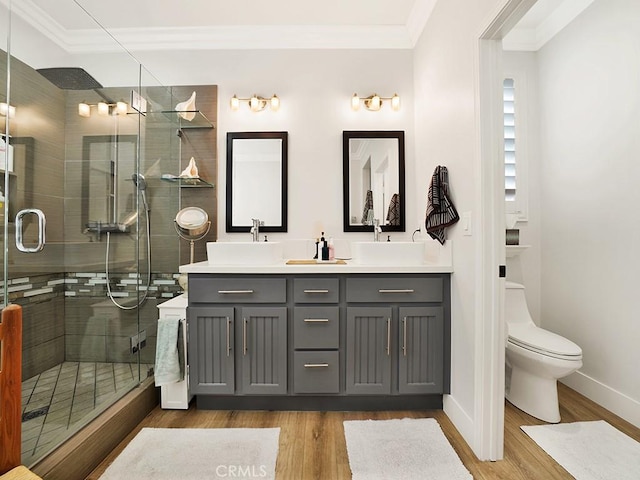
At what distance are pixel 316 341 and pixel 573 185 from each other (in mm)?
2178

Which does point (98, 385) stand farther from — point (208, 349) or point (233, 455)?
point (233, 455)

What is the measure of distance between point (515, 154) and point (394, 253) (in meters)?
1.48

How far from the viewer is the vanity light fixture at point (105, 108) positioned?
5.86 ft

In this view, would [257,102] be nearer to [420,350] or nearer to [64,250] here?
[64,250]

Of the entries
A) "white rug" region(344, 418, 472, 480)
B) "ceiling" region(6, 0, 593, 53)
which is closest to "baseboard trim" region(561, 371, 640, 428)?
"white rug" region(344, 418, 472, 480)

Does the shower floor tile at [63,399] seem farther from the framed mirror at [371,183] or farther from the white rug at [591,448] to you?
the white rug at [591,448]

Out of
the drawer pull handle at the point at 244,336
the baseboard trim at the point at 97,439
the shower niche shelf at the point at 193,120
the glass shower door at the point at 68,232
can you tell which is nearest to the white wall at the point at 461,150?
the drawer pull handle at the point at 244,336

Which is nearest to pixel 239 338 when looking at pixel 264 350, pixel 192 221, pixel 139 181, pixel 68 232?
pixel 264 350

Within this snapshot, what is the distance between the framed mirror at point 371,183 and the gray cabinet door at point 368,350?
0.83 meters

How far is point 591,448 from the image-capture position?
164 cm

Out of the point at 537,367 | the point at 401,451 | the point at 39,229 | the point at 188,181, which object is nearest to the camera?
the point at 39,229

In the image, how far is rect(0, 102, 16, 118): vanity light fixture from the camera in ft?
4.46

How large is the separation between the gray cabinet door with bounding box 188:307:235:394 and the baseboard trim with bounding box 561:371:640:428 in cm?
237

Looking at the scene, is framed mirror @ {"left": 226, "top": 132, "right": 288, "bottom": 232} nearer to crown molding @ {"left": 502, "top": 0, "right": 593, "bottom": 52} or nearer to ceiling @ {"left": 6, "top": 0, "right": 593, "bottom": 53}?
ceiling @ {"left": 6, "top": 0, "right": 593, "bottom": 53}
